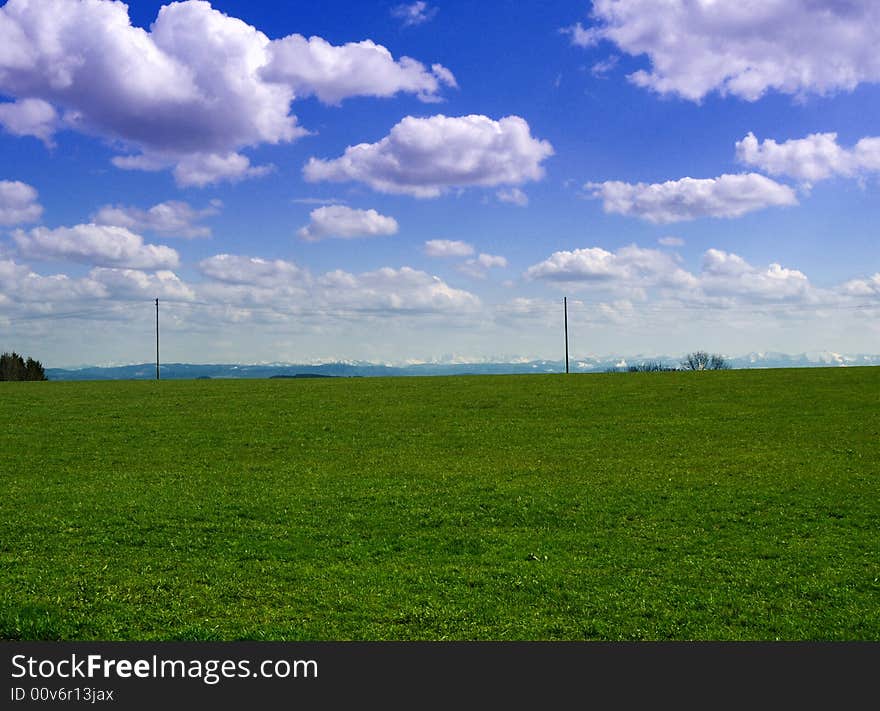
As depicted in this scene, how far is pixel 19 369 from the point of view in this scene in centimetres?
11069

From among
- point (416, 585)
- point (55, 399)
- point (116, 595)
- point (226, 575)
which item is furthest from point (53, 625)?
point (55, 399)

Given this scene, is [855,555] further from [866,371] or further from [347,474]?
[866,371]

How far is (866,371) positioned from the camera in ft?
167

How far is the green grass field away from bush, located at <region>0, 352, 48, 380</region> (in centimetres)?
8910

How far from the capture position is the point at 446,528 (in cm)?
1491

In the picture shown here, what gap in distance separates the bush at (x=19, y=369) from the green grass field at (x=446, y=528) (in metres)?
89.1

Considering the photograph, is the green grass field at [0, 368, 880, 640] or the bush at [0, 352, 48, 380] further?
the bush at [0, 352, 48, 380]

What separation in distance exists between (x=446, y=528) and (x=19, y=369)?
115 metres

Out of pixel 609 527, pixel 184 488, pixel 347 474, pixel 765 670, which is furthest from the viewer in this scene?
pixel 347 474

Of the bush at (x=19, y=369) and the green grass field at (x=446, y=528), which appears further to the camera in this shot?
the bush at (x=19, y=369)

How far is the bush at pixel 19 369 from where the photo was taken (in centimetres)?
10956

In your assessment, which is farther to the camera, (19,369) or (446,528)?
(19,369)

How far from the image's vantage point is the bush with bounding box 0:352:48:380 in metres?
110

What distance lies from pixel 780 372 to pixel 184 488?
149ft
